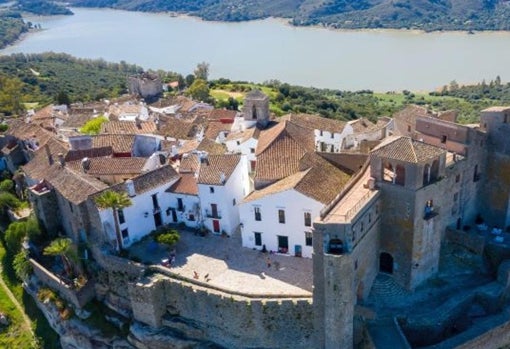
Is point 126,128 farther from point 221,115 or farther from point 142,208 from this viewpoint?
point 142,208

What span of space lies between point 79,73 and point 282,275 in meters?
87.5

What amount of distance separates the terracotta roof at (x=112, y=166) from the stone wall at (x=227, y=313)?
29.1ft

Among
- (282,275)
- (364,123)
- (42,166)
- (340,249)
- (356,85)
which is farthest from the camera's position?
(356,85)

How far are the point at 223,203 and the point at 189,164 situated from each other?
4081mm

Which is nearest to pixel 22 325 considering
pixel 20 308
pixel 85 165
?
pixel 20 308

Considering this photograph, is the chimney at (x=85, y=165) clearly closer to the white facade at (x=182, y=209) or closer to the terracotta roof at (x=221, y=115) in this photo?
the white facade at (x=182, y=209)

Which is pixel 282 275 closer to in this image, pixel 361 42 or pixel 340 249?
pixel 340 249

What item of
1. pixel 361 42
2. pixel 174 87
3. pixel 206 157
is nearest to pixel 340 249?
pixel 206 157

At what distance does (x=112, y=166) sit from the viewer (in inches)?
1335

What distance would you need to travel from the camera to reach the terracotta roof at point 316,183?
2739 cm

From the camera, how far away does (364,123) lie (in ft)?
139

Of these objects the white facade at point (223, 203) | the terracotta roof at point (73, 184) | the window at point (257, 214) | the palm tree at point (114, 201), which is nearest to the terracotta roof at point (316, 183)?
the window at point (257, 214)

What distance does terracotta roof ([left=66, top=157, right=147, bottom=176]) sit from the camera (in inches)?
1316

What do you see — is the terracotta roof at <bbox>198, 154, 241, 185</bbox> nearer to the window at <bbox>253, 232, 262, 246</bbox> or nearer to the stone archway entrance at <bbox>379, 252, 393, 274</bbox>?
the window at <bbox>253, 232, 262, 246</bbox>
